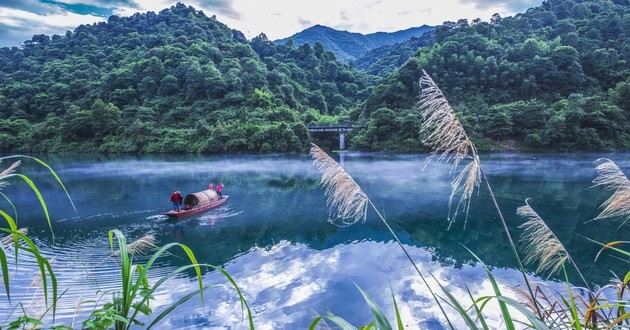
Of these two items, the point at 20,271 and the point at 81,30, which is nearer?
the point at 20,271

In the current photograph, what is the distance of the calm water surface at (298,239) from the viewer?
28.5 ft

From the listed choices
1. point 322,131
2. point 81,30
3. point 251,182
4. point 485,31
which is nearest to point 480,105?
point 322,131

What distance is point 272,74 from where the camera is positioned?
6750 cm

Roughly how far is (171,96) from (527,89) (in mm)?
52082

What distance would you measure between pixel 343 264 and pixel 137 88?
6418cm

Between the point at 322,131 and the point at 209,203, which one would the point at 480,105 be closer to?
the point at 322,131

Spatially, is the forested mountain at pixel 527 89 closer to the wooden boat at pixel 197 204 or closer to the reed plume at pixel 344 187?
the wooden boat at pixel 197 204

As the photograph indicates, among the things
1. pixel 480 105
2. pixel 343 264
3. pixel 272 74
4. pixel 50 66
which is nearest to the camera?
pixel 343 264

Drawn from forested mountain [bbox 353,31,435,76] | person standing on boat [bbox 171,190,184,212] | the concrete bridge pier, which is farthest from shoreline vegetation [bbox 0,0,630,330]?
forested mountain [bbox 353,31,435,76]

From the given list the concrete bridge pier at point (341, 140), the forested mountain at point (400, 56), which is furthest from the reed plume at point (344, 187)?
the forested mountain at point (400, 56)

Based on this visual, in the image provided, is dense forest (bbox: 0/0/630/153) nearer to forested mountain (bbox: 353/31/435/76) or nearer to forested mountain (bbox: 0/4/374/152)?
forested mountain (bbox: 0/4/374/152)

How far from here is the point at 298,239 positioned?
14023mm

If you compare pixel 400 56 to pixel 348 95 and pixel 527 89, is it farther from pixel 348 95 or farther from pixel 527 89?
pixel 527 89

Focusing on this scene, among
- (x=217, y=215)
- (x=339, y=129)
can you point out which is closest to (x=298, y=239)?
(x=217, y=215)
